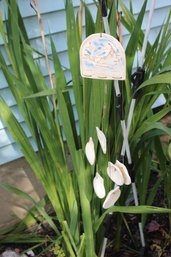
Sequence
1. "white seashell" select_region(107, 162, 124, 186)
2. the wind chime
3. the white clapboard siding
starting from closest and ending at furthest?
the wind chime < "white seashell" select_region(107, 162, 124, 186) < the white clapboard siding

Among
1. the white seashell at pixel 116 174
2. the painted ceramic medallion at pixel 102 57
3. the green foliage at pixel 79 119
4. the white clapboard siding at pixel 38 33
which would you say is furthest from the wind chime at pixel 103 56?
the white clapboard siding at pixel 38 33

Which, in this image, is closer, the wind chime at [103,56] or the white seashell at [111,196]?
the wind chime at [103,56]

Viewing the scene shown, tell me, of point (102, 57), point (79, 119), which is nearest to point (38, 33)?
point (79, 119)

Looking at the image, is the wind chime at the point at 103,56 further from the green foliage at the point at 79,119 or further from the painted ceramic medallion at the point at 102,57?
the green foliage at the point at 79,119

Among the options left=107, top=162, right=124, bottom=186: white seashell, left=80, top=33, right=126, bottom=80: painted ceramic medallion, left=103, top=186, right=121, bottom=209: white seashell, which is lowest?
left=103, top=186, right=121, bottom=209: white seashell

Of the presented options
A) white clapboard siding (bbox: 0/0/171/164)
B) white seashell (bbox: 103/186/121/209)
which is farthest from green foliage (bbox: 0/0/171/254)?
white clapboard siding (bbox: 0/0/171/164)

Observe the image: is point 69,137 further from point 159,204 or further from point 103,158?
point 159,204

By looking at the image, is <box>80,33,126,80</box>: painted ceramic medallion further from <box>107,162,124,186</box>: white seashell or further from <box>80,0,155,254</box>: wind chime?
<box>107,162,124,186</box>: white seashell

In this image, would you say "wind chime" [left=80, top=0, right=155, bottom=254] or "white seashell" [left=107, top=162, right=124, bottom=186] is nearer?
"wind chime" [left=80, top=0, right=155, bottom=254]

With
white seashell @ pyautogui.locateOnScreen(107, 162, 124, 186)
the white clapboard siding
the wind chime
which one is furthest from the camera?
the white clapboard siding
